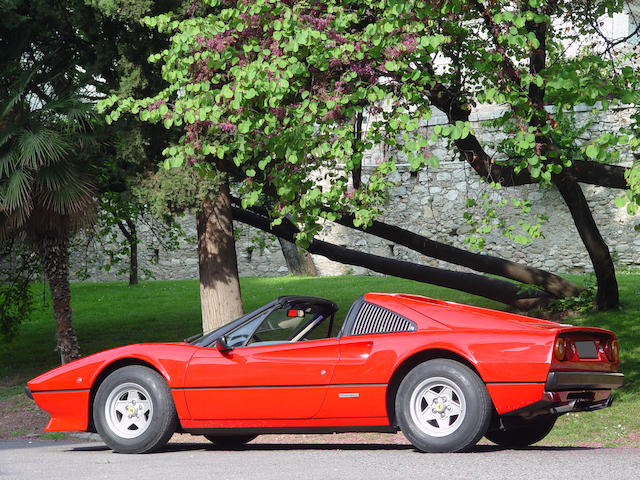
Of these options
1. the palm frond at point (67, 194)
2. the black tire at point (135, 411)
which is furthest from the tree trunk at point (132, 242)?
the black tire at point (135, 411)

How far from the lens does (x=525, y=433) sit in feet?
25.2

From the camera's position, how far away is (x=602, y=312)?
15109 millimetres

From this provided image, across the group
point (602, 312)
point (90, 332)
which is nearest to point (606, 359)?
point (602, 312)

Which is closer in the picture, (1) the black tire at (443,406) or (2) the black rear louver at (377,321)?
(1) the black tire at (443,406)

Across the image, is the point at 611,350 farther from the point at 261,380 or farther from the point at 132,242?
the point at 132,242

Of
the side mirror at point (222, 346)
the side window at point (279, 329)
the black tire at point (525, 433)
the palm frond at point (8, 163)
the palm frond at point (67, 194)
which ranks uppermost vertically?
the palm frond at point (8, 163)

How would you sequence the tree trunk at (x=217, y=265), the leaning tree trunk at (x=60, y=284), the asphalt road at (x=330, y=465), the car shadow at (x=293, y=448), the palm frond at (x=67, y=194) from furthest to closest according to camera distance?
the leaning tree trunk at (x=60, y=284), the tree trunk at (x=217, y=265), the palm frond at (x=67, y=194), the car shadow at (x=293, y=448), the asphalt road at (x=330, y=465)

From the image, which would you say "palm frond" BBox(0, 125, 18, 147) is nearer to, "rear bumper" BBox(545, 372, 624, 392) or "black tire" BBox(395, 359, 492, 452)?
"black tire" BBox(395, 359, 492, 452)

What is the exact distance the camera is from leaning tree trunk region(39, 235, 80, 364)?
45.7 ft

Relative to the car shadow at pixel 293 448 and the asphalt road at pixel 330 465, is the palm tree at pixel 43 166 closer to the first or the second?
the car shadow at pixel 293 448

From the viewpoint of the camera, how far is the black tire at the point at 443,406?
6527 mm

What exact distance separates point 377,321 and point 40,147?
715cm

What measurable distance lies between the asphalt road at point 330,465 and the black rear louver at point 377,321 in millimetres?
953

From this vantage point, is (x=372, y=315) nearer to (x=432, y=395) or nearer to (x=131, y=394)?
(x=432, y=395)
